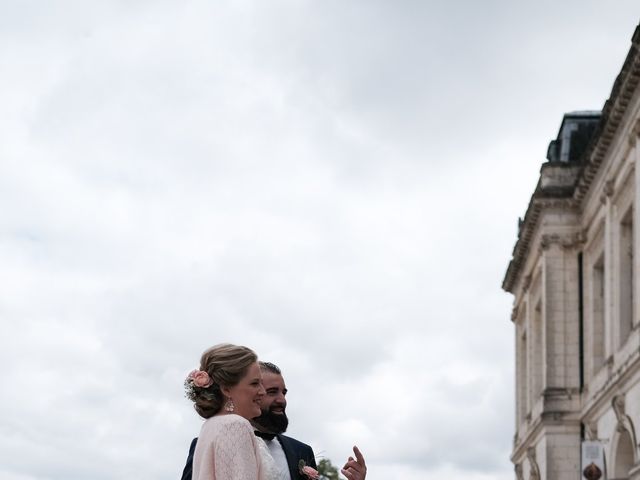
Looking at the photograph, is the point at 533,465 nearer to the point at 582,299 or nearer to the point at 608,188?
the point at 582,299

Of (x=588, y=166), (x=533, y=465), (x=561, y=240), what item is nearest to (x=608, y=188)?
(x=588, y=166)

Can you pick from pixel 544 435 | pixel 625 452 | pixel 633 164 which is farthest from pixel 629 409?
pixel 544 435

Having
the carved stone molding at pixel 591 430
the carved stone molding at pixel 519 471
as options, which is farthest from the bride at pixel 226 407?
Result: the carved stone molding at pixel 519 471


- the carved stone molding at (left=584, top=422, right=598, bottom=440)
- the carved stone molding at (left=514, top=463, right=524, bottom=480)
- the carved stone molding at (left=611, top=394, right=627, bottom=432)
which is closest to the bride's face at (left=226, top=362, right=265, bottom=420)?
the carved stone molding at (left=611, top=394, right=627, bottom=432)

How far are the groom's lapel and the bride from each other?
1.34 feet

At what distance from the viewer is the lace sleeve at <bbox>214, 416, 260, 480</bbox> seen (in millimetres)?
6145

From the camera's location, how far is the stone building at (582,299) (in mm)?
39469

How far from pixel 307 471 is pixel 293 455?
0.19 meters

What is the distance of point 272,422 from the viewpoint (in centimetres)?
720

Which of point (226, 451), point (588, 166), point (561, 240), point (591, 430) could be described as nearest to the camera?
point (226, 451)

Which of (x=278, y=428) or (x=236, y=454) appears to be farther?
(x=278, y=428)

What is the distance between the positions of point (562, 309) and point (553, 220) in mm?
2812

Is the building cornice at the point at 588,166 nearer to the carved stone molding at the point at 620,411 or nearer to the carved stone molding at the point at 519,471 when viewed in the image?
the carved stone molding at the point at 519,471

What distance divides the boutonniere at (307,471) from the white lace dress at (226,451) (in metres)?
0.55
